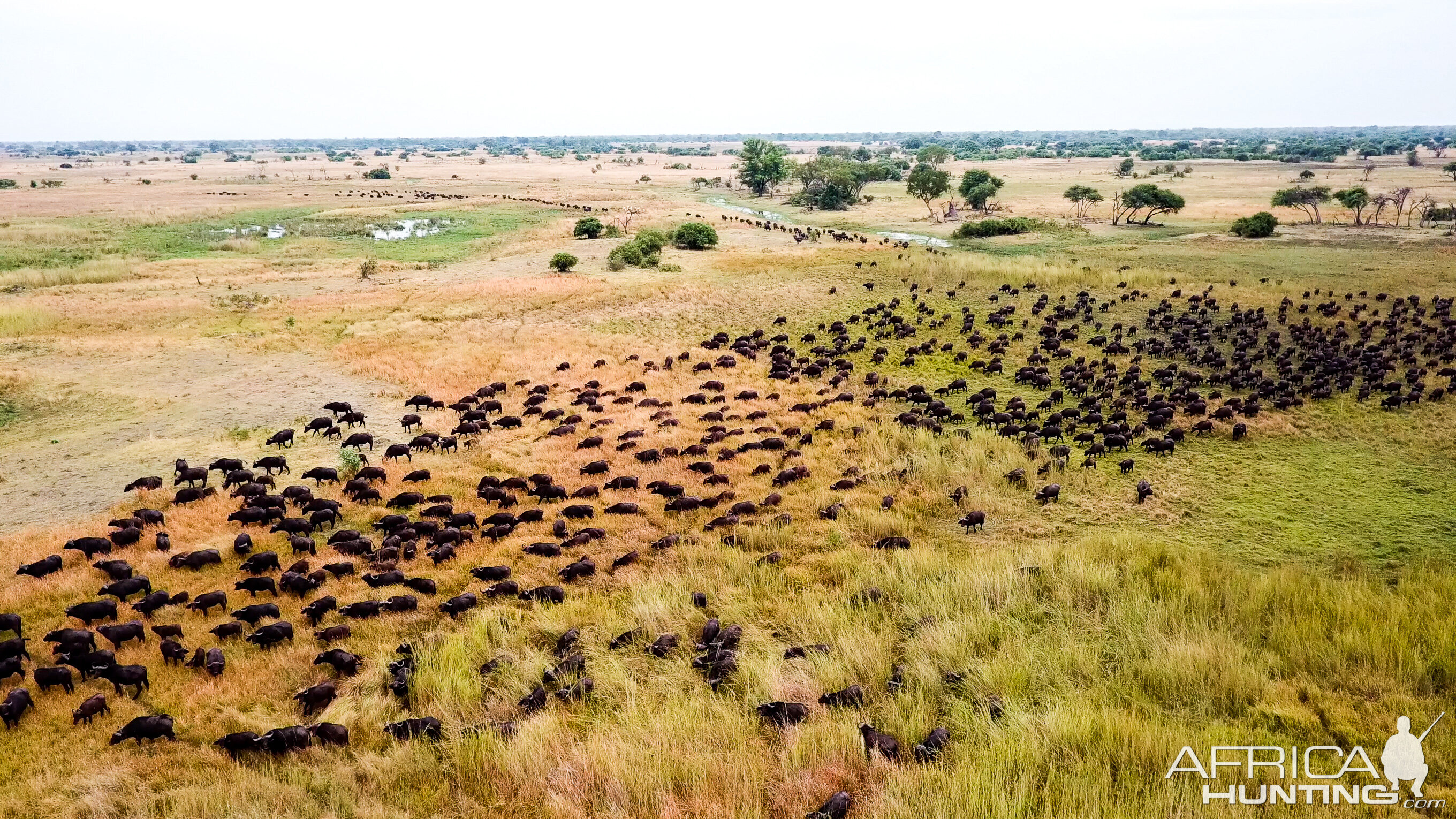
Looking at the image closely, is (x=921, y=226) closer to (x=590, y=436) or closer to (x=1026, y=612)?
(x=590, y=436)

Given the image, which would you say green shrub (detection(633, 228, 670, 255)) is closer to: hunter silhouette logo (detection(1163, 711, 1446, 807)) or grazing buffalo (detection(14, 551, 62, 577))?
grazing buffalo (detection(14, 551, 62, 577))

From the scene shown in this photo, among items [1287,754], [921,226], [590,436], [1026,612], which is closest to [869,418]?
[590,436]

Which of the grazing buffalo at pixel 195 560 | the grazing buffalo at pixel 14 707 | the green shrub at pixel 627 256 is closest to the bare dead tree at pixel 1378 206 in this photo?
the green shrub at pixel 627 256

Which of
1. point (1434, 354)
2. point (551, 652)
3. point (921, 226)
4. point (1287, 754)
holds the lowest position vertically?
point (551, 652)

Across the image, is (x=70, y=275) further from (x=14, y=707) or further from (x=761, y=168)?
(x=761, y=168)

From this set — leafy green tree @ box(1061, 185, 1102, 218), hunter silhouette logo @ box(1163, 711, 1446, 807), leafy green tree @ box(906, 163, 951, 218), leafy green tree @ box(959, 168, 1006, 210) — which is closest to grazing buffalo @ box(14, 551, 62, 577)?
hunter silhouette logo @ box(1163, 711, 1446, 807)

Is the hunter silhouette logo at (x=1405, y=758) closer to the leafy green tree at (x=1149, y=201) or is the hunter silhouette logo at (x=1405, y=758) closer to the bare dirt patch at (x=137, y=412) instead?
the bare dirt patch at (x=137, y=412)

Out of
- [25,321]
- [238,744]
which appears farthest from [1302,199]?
[25,321]
